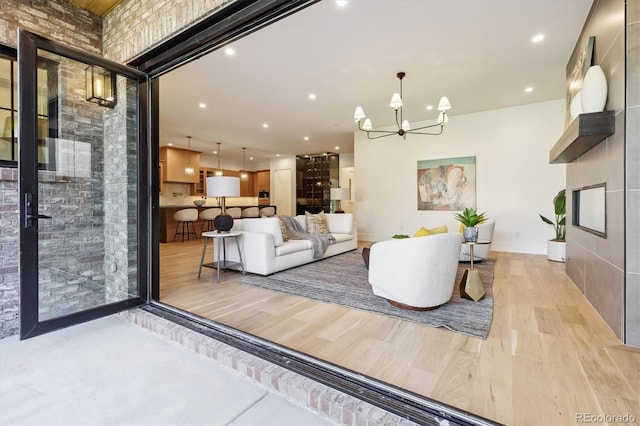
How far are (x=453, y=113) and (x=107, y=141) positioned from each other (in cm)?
580

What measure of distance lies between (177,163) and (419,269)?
8.55 metres

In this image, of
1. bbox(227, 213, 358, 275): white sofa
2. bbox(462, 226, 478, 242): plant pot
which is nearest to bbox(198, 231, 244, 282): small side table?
bbox(227, 213, 358, 275): white sofa

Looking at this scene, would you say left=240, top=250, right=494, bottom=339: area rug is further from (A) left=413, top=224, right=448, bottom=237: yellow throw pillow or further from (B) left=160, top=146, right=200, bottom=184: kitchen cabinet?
(B) left=160, top=146, right=200, bottom=184: kitchen cabinet

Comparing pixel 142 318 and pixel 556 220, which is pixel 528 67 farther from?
pixel 142 318

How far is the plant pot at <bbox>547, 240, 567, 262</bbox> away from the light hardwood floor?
175cm

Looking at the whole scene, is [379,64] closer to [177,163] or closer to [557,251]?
[557,251]

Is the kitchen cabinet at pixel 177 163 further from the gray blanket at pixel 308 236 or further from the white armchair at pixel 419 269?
the white armchair at pixel 419 269

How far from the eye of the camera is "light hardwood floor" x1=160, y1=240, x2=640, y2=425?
1466 millimetres

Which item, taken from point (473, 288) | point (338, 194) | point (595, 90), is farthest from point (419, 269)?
point (338, 194)

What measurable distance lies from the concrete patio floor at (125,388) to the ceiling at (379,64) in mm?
3004

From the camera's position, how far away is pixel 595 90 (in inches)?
90.7

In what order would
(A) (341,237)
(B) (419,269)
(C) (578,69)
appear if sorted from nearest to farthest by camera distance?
1. (B) (419,269)
2. (C) (578,69)
3. (A) (341,237)

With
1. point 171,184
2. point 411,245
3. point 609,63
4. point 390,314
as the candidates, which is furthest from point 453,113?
point 171,184

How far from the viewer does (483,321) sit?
7.93 feet
